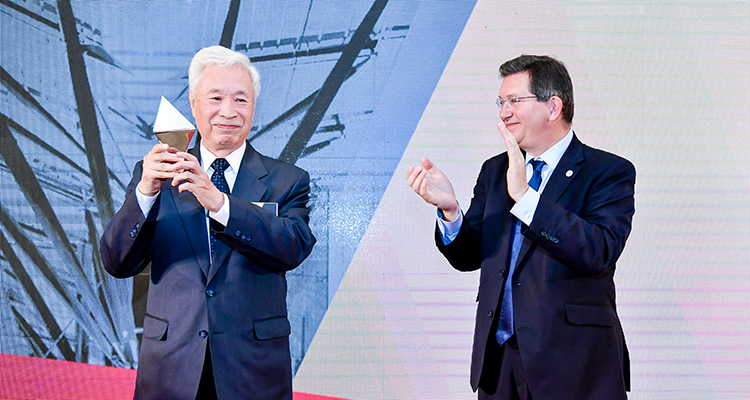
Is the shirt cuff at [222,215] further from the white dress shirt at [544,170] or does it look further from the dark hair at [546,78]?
the dark hair at [546,78]

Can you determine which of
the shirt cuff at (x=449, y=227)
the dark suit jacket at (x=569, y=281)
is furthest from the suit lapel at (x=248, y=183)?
the dark suit jacket at (x=569, y=281)

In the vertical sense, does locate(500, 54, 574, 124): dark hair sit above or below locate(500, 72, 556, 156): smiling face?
above

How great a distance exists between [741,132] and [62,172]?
3643 millimetres

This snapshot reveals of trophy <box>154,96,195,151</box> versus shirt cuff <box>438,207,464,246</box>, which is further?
shirt cuff <box>438,207,464,246</box>

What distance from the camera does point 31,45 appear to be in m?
3.63

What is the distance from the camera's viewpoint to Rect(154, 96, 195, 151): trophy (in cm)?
175

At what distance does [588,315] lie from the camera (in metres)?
1.98

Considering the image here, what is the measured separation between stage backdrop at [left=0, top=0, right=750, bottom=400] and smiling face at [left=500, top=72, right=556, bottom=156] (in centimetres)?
130

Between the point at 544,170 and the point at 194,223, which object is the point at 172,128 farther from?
the point at 544,170

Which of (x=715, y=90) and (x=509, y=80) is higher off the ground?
(x=715, y=90)

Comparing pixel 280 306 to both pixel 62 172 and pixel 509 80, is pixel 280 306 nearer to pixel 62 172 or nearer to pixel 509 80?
pixel 509 80

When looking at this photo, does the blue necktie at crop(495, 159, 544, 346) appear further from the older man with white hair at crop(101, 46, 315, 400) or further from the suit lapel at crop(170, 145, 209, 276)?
the suit lapel at crop(170, 145, 209, 276)

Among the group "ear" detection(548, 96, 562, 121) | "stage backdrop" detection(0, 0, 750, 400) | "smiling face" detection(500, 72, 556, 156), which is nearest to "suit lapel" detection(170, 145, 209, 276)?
"smiling face" detection(500, 72, 556, 156)

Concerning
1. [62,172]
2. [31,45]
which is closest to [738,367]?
[62,172]
